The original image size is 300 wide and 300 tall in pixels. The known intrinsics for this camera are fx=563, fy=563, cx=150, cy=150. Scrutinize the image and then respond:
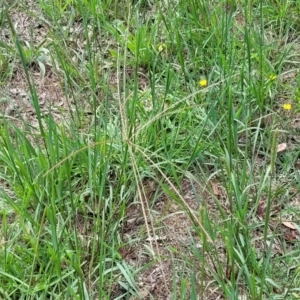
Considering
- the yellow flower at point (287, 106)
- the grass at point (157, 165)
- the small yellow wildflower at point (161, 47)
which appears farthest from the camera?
the small yellow wildflower at point (161, 47)

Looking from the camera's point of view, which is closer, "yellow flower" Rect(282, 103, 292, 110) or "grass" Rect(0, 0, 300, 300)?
"grass" Rect(0, 0, 300, 300)

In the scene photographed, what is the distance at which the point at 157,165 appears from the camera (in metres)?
2.26

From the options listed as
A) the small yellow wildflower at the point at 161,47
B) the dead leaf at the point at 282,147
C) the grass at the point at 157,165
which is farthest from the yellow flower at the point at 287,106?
the small yellow wildflower at the point at 161,47

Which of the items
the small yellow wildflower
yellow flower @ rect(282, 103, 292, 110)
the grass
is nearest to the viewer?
the grass

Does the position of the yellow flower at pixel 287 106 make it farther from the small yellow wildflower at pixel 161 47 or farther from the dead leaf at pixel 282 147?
the small yellow wildflower at pixel 161 47

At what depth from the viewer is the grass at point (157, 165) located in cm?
201

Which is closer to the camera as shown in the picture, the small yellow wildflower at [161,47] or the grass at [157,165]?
the grass at [157,165]

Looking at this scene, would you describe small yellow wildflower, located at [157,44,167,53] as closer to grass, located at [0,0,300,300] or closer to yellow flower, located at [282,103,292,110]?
grass, located at [0,0,300,300]

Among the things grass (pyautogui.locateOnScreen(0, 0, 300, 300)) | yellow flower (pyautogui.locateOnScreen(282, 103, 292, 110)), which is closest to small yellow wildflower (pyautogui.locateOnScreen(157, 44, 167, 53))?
grass (pyautogui.locateOnScreen(0, 0, 300, 300))

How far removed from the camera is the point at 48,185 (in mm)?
2262

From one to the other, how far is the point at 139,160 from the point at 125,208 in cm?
21

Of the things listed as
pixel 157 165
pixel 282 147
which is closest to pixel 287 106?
pixel 282 147

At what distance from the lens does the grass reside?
201 cm

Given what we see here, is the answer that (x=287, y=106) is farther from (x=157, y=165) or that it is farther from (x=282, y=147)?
(x=157, y=165)
